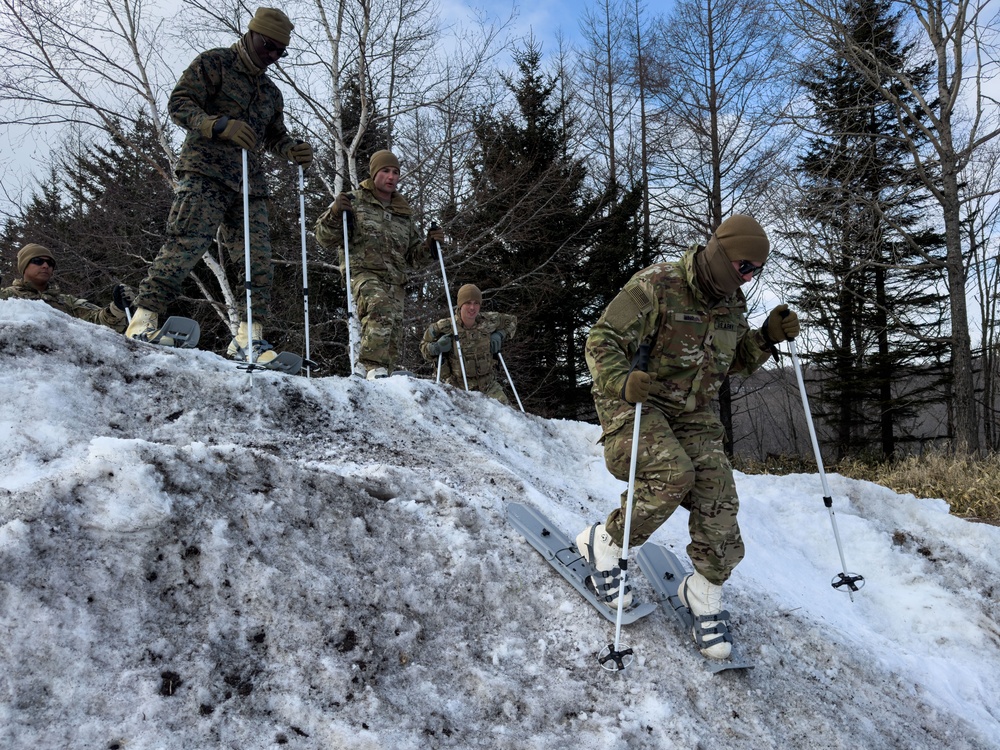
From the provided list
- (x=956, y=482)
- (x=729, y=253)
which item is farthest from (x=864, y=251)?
(x=729, y=253)

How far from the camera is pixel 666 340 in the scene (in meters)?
3.39

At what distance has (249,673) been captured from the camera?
8.30 feet

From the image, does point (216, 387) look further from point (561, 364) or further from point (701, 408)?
point (561, 364)

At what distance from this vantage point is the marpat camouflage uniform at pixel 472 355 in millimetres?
8602

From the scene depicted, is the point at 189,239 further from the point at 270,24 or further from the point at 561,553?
the point at 561,553

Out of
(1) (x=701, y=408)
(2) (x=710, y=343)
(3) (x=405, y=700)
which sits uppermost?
(2) (x=710, y=343)

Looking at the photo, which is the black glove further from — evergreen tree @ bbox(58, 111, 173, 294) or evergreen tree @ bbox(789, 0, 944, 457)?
evergreen tree @ bbox(789, 0, 944, 457)

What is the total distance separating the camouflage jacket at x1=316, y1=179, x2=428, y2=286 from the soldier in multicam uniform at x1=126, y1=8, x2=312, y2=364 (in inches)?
41.4

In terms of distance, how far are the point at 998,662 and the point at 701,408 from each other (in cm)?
291

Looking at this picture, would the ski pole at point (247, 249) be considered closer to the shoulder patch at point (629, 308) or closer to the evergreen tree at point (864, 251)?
the shoulder patch at point (629, 308)

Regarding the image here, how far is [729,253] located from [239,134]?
411cm

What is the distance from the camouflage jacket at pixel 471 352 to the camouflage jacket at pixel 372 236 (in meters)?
1.60

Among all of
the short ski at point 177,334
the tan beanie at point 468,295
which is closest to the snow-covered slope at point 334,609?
the short ski at point 177,334

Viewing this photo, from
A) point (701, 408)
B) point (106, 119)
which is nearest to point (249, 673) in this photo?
point (701, 408)
